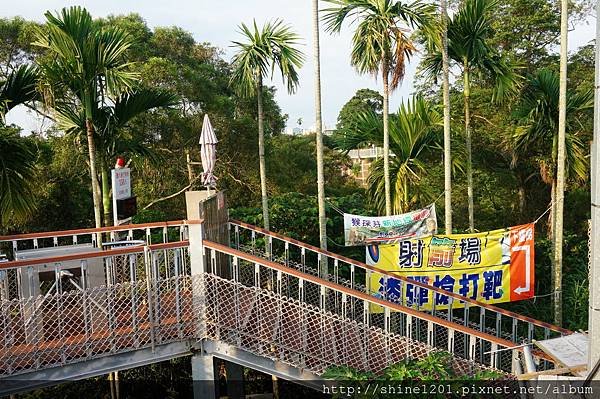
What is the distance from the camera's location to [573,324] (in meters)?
9.64

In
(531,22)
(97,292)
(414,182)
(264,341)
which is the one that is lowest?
(264,341)

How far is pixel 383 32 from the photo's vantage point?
27.3ft

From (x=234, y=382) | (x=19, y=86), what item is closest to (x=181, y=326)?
(x=234, y=382)

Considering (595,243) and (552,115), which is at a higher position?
(552,115)

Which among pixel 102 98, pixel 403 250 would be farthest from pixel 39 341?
pixel 403 250

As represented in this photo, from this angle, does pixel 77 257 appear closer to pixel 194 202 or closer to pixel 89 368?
pixel 89 368

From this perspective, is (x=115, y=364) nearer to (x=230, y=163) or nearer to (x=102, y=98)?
(x=102, y=98)

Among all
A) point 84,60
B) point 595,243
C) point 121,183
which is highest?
point 84,60

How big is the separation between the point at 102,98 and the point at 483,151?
8797 mm

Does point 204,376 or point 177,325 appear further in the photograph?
point 204,376

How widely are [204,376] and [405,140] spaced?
235 inches

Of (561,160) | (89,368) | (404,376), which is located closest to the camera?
(89,368)

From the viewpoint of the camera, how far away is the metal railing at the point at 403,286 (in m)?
7.44

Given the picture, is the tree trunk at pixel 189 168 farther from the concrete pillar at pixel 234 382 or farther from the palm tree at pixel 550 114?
the palm tree at pixel 550 114
